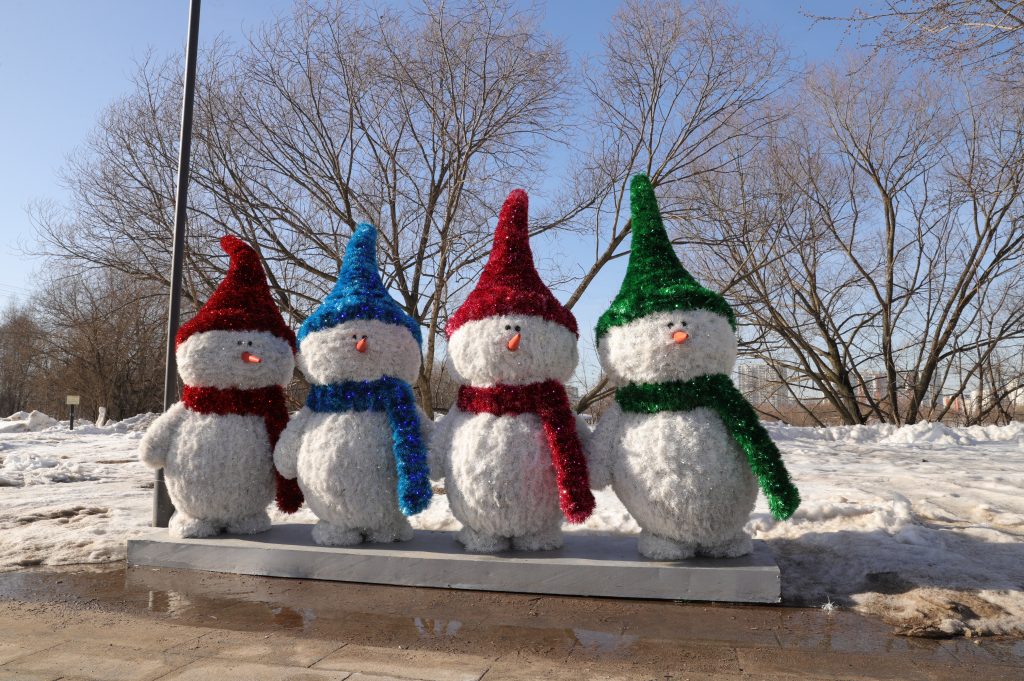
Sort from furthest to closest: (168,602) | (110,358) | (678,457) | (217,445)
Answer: (110,358)
(217,445)
(168,602)
(678,457)

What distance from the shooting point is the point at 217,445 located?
167 inches

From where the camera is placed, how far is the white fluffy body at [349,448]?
155 inches

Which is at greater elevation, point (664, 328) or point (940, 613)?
point (664, 328)

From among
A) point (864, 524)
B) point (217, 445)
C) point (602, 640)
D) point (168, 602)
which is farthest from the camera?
point (864, 524)

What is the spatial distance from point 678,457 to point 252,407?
2.64 metres

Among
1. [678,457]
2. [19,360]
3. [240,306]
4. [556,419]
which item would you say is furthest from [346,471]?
[19,360]

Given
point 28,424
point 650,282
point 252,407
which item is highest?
point 650,282

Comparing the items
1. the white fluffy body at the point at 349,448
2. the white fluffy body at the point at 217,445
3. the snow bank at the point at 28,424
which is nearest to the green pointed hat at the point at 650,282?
the white fluffy body at the point at 349,448

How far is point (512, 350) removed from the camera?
372 cm

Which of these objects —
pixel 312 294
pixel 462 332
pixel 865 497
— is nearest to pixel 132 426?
pixel 312 294

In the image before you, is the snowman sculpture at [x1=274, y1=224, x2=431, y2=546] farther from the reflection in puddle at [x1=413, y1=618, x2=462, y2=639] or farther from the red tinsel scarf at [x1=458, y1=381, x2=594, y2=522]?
the reflection in puddle at [x1=413, y1=618, x2=462, y2=639]

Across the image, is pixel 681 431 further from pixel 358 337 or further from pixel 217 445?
pixel 217 445

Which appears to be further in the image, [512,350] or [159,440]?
[159,440]

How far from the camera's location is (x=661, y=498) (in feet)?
11.6
